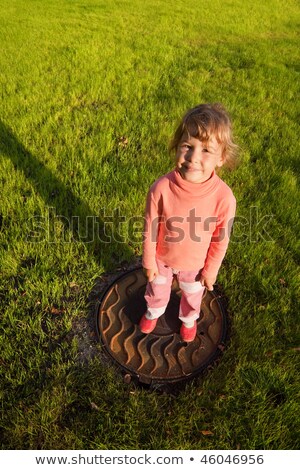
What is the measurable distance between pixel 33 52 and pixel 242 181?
199 inches

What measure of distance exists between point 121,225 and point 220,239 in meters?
1.50

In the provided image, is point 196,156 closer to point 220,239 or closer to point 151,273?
point 220,239

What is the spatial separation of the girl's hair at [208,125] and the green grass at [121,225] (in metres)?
1.54

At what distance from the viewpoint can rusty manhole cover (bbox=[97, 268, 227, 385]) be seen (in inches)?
102

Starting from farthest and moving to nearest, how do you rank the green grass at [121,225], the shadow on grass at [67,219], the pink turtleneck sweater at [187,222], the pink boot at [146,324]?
1. the shadow on grass at [67,219]
2. the pink boot at [146,324]
3. the green grass at [121,225]
4. the pink turtleneck sweater at [187,222]

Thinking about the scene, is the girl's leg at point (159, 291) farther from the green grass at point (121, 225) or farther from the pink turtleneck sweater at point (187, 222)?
the green grass at point (121, 225)

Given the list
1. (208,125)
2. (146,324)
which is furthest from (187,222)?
(146,324)

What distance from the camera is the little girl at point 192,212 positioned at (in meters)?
1.90

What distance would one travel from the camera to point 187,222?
6.94ft

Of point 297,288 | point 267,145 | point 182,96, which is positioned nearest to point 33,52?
point 182,96

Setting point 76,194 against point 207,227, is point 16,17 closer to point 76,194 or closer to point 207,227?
point 76,194

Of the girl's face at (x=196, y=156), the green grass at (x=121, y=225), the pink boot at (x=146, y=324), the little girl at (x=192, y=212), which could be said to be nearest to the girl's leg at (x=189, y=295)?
the little girl at (x=192, y=212)

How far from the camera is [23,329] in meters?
2.71

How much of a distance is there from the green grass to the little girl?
0.65 m
